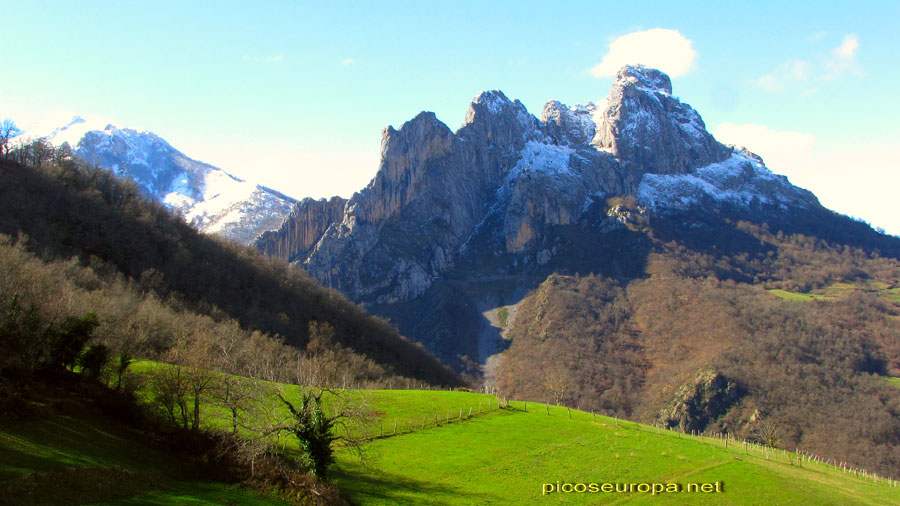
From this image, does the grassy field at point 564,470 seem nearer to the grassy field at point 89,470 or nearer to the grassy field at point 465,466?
the grassy field at point 465,466

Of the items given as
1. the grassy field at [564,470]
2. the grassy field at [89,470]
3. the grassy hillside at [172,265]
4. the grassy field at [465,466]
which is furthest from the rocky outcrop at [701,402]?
the grassy field at [89,470]

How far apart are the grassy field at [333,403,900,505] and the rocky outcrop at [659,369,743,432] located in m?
114

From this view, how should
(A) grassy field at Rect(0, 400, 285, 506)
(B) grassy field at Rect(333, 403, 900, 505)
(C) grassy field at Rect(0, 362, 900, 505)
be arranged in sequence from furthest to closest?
(B) grassy field at Rect(333, 403, 900, 505), (C) grassy field at Rect(0, 362, 900, 505), (A) grassy field at Rect(0, 400, 285, 506)

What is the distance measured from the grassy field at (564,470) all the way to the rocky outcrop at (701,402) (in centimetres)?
11382

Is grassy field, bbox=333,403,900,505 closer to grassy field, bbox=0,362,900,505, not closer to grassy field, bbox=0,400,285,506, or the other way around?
grassy field, bbox=0,362,900,505

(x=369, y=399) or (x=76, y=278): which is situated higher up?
(x=76, y=278)

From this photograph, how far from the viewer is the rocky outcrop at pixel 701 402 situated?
15338 cm

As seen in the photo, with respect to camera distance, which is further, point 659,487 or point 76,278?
point 76,278

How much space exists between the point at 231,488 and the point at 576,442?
93.9 feet

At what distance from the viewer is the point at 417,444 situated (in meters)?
40.2

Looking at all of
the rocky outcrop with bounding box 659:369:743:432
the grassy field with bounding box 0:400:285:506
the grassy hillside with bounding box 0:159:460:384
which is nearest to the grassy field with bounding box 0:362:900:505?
the grassy field with bounding box 0:400:285:506

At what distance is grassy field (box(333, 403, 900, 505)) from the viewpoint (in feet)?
104

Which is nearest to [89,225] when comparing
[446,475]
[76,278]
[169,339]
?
[76,278]

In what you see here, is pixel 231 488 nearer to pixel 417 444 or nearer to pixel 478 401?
pixel 417 444
